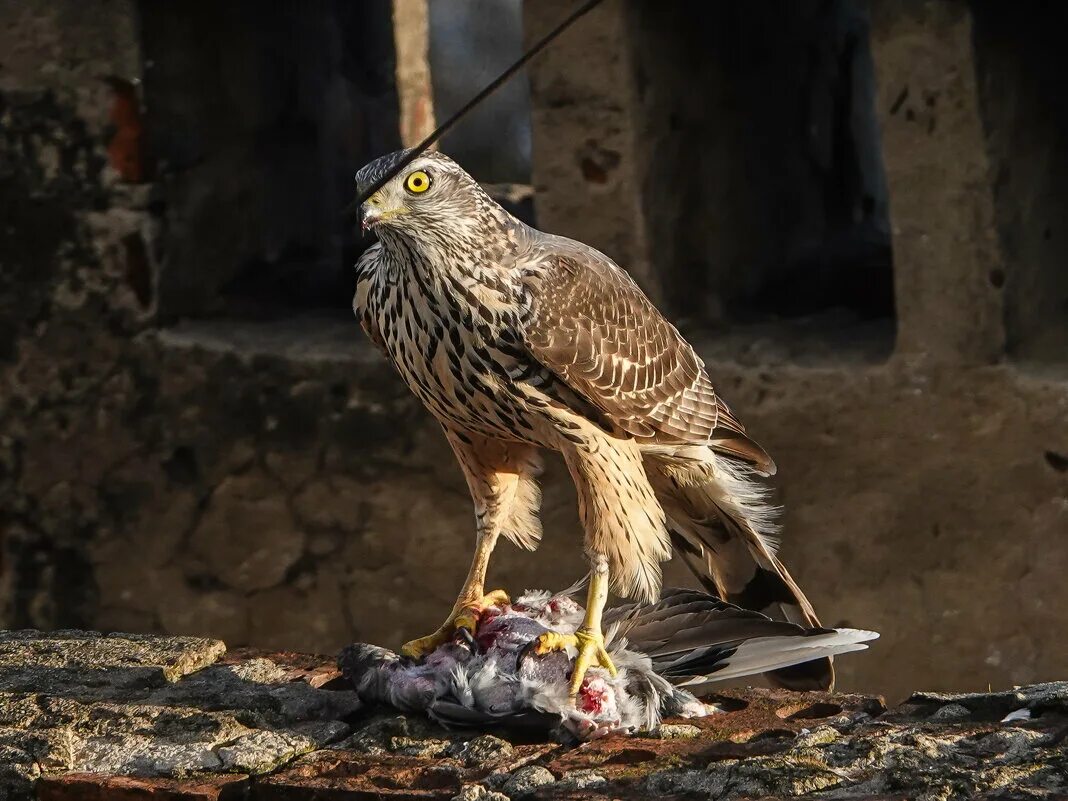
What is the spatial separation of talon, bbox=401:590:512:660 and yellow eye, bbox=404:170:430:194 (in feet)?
2.85

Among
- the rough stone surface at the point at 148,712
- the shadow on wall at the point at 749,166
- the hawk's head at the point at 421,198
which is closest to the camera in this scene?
the rough stone surface at the point at 148,712

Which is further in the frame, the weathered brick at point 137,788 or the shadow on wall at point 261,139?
the shadow on wall at point 261,139

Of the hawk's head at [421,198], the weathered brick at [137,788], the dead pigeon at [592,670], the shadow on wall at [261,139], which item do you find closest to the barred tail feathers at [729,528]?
the dead pigeon at [592,670]

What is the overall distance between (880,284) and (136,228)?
2.32 meters

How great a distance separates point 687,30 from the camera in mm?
4914

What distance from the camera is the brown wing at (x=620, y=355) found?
313 cm

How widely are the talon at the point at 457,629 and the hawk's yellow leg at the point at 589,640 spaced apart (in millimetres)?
205

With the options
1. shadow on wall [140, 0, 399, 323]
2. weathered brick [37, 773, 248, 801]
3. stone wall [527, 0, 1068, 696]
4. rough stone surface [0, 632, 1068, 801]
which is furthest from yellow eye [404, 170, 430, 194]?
shadow on wall [140, 0, 399, 323]

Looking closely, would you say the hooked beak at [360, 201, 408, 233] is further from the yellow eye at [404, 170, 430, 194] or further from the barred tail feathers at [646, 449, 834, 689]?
the barred tail feathers at [646, 449, 834, 689]

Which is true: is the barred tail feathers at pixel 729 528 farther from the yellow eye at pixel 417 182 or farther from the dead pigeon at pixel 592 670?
the yellow eye at pixel 417 182

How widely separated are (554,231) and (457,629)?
1756 mm

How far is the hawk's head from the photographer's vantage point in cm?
293

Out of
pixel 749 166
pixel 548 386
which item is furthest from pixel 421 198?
pixel 749 166

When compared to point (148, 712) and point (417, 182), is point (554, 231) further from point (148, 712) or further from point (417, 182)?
point (148, 712)
